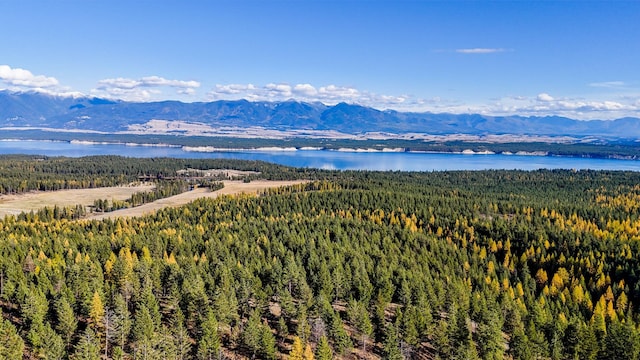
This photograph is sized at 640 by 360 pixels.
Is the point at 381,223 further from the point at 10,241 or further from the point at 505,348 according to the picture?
the point at 10,241

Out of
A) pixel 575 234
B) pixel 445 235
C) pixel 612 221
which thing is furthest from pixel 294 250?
pixel 612 221

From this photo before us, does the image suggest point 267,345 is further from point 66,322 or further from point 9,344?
point 9,344

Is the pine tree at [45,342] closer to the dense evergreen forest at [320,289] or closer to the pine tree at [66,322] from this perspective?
the dense evergreen forest at [320,289]

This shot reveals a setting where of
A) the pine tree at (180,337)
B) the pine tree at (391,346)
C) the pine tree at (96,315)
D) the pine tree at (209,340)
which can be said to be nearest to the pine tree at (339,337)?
the pine tree at (391,346)

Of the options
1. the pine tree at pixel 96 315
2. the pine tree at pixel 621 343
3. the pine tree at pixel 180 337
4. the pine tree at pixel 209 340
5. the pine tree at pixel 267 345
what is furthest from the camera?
the pine tree at pixel 621 343

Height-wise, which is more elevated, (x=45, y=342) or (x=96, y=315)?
(x=96, y=315)

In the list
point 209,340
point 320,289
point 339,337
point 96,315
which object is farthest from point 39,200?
point 339,337

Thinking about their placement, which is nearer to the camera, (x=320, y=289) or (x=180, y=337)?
(x=180, y=337)

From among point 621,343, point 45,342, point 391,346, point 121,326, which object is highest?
point 121,326

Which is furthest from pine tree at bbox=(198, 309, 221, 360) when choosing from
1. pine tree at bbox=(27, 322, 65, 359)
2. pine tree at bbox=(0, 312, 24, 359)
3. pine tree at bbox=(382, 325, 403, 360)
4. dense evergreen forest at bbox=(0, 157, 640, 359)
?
pine tree at bbox=(382, 325, 403, 360)
